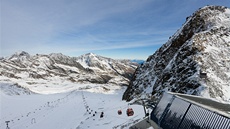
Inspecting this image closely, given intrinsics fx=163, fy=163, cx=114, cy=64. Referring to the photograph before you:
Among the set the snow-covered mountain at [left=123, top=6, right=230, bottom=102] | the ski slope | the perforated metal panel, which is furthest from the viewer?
the snow-covered mountain at [left=123, top=6, right=230, bottom=102]

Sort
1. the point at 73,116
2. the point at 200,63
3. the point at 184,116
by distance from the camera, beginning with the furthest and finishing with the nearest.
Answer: the point at 73,116, the point at 200,63, the point at 184,116

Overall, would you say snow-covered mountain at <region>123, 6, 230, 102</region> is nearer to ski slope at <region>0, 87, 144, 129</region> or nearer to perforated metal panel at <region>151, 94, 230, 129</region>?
ski slope at <region>0, 87, 144, 129</region>

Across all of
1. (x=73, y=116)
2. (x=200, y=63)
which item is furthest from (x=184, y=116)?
(x=73, y=116)

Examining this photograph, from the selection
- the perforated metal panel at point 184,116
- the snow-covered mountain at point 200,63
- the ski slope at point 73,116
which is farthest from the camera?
A: the snow-covered mountain at point 200,63

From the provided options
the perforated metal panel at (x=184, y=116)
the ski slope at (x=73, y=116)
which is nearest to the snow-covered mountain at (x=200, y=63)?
the ski slope at (x=73, y=116)

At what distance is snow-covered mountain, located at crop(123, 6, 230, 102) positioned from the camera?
87.3 ft

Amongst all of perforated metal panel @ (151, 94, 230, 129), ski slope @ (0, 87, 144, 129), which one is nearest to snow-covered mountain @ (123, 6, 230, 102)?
ski slope @ (0, 87, 144, 129)

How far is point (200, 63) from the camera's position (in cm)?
3020

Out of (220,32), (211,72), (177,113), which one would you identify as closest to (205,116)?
(177,113)

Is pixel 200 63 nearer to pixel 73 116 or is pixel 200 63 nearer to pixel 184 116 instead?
pixel 184 116

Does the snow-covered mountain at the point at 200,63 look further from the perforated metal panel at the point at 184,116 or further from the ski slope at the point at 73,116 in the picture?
the perforated metal panel at the point at 184,116

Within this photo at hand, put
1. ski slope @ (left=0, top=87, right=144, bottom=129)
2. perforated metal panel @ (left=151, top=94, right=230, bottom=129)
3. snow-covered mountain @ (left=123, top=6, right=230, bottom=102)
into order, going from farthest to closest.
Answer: snow-covered mountain @ (left=123, top=6, right=230, bottom=102) < ski slope @ (left=0, top=87, right=144, bottom=129) < perforated metal panel @ (left=151, top=94, right=230, bottom=129)

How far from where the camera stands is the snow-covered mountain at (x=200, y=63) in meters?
26.6

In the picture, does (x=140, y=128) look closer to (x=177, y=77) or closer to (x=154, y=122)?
(x=154, y=122)
